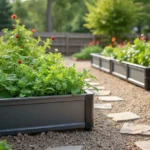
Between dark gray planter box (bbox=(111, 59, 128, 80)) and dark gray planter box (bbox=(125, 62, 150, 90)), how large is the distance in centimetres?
21

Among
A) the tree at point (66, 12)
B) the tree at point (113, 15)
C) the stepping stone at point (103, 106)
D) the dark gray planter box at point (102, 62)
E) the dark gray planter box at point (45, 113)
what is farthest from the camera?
the tree at point (66, 12)

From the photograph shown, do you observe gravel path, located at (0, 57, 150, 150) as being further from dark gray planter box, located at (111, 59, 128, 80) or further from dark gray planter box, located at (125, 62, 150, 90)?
dark gray planter box, located at (111, 59, 128, 80)

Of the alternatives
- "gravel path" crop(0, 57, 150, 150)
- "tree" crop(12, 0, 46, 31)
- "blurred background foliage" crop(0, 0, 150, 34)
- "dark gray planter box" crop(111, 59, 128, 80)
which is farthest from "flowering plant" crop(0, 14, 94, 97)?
"tree" crop(12, 0, 46, 31)

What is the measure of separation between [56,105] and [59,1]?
21105 mm

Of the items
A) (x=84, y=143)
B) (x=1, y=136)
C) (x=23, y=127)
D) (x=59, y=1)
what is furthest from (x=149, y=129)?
(x=59, y=1)

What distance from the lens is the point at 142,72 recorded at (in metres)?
5.05

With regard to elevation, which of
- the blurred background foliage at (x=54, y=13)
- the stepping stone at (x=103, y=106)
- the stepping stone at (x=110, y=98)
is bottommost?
the stepping stone at (x=103, y=106)

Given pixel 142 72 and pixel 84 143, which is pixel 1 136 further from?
pixel 142 72

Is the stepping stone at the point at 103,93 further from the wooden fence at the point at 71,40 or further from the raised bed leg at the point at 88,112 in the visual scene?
the wooden fence at the point at 71,40

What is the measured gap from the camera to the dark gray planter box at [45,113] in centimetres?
268

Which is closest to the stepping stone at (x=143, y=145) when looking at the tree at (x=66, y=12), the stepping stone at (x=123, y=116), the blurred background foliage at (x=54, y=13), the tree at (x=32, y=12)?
the stepping stone at (x=123, y=116)

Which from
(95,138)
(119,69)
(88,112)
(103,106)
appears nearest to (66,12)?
(119,69)

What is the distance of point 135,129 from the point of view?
9.70 ft

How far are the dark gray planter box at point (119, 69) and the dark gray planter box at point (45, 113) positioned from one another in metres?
3.15
